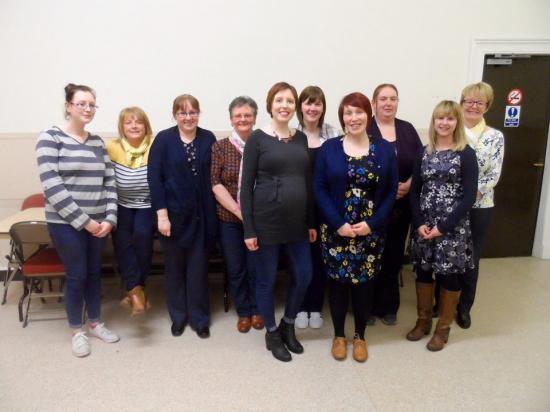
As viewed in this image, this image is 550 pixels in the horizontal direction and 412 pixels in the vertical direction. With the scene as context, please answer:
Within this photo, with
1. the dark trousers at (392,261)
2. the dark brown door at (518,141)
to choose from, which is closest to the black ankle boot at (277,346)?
the dark trousers at (392,261)

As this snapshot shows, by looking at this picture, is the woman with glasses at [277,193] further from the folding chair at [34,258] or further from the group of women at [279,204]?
the folding chair at [34,258]

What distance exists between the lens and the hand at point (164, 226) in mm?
2359

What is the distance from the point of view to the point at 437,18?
136 inches

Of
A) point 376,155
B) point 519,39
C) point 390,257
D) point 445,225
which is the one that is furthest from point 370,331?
point 519,39

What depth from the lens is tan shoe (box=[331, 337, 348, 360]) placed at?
2.29 metres

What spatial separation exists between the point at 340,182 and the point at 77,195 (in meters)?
1.49

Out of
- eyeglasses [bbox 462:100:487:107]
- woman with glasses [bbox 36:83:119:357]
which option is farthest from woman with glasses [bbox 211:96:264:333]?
eyeglasses [bbox 462:100:487:107]

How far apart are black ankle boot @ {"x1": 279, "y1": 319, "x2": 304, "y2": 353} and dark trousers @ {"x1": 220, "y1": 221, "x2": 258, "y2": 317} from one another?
34cm

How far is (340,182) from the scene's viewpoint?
6.88 feet

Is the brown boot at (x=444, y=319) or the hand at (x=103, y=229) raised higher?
the hand at (x=103, y=229)

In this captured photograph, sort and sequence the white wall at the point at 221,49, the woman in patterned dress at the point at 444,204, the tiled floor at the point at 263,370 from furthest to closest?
1. the white wall at the point at 221,49
2. the woman in patterned dress at the point at 444,204
3. the tiled floor at the point at 263,370

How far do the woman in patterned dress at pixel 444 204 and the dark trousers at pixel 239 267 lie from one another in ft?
3.51

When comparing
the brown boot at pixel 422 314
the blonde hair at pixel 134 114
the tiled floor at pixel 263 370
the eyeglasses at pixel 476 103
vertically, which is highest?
the eyeglasses at pixel 476 103

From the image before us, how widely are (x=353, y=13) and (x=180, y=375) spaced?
3123mm
